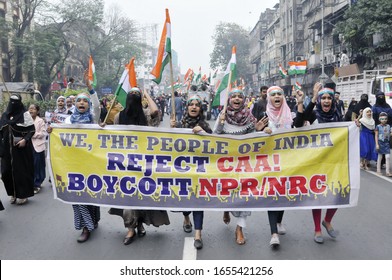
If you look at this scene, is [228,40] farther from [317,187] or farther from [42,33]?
[317,187]

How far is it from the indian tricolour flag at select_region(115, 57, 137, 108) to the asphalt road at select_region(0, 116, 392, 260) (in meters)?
1.64

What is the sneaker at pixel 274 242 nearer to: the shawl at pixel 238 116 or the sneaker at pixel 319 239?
the sneaker at pixel 319 239

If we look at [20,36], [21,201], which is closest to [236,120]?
[21,201]

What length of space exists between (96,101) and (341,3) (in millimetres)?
34763

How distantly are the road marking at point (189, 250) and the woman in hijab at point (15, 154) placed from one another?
10.8 feet

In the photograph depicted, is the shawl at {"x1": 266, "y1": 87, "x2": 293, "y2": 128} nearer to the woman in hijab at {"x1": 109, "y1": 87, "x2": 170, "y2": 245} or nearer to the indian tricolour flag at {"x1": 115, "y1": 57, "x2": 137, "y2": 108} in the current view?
the woman in hijab at {"x1": 109, "y1": 87, "x2": 170, "y2": 245}

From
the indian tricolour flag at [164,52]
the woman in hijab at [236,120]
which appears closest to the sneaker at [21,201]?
the indian tricolour flag at [164,52]

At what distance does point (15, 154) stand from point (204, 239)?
12.0 feet

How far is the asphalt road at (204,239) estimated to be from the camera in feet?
14.8

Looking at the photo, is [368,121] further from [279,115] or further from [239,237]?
[239,237]

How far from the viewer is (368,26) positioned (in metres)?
25.2

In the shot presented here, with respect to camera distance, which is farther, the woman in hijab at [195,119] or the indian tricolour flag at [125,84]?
the indian tricolour flag at [125,84]

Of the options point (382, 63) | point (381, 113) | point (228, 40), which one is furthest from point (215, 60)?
point (381, 113)

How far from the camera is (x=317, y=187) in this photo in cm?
474
